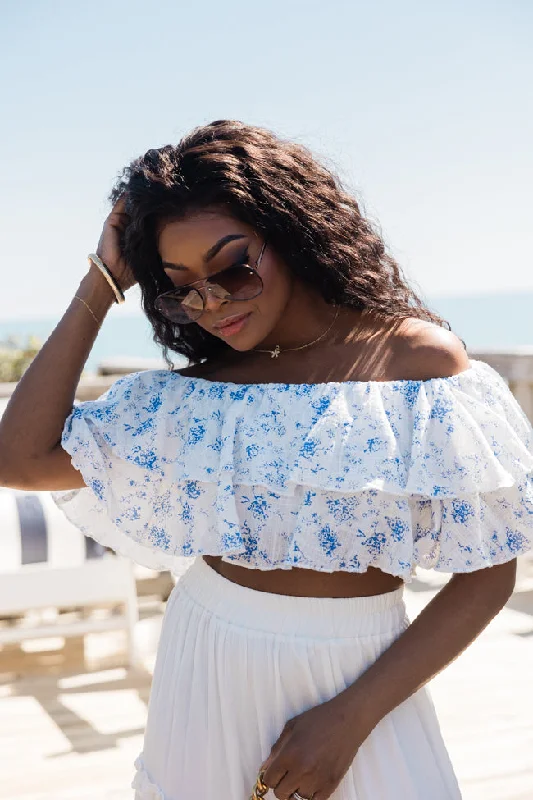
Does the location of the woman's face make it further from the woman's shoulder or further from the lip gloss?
the woman's shoulder

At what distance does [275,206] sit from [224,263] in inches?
5.7

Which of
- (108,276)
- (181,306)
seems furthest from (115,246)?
(181,306)

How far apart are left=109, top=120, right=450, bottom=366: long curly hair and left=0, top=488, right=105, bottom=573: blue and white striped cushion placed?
298cm

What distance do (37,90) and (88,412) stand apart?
55796mm

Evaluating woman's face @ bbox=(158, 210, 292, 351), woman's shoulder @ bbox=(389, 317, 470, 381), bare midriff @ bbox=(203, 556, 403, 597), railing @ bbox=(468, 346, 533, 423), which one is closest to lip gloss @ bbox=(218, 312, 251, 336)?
woman's face @ bbox=(158, 210, 292, 351)

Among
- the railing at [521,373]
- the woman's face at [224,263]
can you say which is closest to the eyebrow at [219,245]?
the woman's face at [224,263]

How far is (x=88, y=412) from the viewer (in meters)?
1.70

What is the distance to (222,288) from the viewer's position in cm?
157

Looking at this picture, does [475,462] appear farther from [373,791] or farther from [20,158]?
[20,158]

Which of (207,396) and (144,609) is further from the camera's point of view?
(144,609)

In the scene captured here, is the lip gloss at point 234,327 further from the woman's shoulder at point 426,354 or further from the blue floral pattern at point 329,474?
the woman's shoulder at point 426,354

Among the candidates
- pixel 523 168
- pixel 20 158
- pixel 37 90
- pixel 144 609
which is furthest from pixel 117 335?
pixel 144 609

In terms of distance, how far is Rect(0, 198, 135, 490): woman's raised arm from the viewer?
1671 mm

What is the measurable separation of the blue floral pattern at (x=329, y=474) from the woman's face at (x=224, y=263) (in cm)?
11
